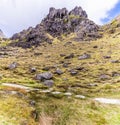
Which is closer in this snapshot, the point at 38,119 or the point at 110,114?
the point at 38,119

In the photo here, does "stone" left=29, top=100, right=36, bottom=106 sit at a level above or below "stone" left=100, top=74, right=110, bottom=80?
below

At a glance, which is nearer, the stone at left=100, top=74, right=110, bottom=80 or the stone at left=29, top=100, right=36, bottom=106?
the stone at left=29, top=100, right=36, bottom=106

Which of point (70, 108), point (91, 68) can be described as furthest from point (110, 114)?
point (91, 68)

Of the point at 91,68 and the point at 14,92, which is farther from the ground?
the point at 91,68

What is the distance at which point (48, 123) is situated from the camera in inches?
2244

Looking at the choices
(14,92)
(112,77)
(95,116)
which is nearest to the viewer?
(95,116)

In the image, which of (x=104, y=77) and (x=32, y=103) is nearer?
(x=32, y=103)

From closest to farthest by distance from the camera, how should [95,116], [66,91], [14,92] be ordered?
1. [95,116]
2. [14,92]
3. [66,91]

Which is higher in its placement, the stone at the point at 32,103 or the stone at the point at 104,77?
the stone at the point at 104,77

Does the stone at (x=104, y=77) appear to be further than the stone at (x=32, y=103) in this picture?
Yes

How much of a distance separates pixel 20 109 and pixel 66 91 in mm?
30108

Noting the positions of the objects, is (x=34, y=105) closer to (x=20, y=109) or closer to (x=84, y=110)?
(x=20, y=109)

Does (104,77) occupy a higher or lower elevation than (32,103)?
higher

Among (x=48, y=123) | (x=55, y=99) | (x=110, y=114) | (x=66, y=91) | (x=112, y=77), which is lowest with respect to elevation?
(x=48, y=123)
